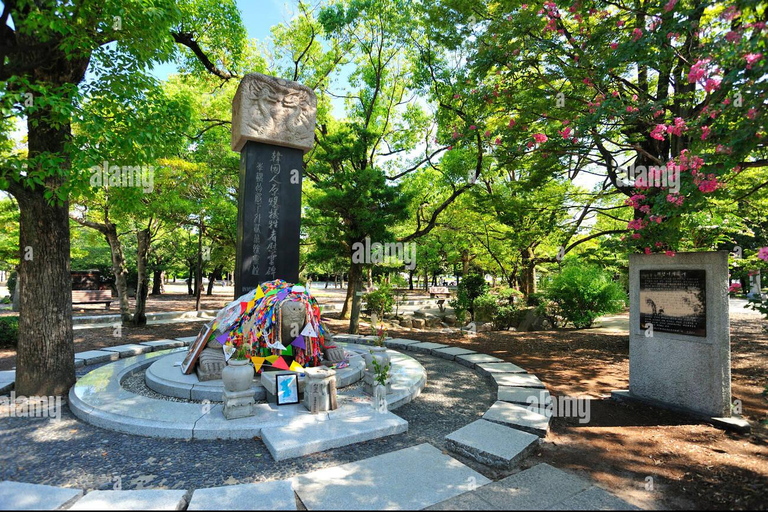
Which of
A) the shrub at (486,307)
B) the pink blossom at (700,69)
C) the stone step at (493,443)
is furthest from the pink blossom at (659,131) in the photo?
the shrub at (486,307)

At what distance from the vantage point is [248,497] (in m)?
2.66

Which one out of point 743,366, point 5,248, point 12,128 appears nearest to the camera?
point 12,128

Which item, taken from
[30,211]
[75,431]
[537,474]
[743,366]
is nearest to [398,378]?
[537,474]

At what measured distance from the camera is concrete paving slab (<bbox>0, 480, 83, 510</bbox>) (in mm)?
2506

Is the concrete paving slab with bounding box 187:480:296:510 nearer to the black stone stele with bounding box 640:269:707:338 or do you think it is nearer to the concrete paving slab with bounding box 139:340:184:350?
the black stone stele with bounding box 640:269:707:338

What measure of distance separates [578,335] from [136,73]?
12.4 metres

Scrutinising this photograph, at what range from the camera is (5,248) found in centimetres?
1417

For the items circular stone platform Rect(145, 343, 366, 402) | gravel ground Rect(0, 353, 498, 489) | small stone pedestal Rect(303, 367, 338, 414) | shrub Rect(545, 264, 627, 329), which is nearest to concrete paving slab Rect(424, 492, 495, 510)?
gravel ground Rect(0, 353, 498, 489)

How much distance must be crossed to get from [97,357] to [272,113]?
6.32 meters

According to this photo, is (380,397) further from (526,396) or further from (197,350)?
(197,350)

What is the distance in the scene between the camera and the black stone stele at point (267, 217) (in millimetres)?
6637

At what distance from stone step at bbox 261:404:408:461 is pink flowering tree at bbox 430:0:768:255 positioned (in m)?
4.49

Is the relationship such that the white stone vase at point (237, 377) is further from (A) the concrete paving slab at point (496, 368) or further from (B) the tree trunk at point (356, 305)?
Answer: (B) the tree trunk at point (356, 305)

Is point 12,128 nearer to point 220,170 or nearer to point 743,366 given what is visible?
point 220,170
